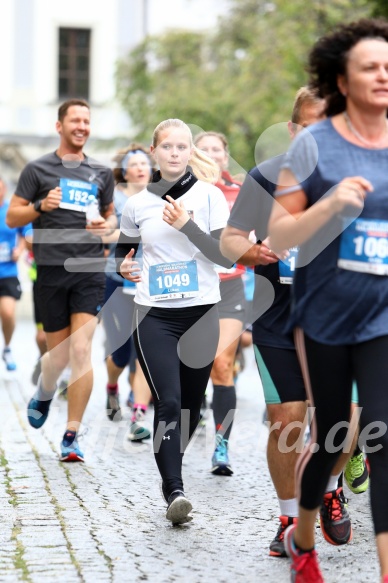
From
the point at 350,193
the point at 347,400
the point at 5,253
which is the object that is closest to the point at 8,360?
the point at 5,253

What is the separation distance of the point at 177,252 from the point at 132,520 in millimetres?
1365

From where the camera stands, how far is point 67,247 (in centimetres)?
815

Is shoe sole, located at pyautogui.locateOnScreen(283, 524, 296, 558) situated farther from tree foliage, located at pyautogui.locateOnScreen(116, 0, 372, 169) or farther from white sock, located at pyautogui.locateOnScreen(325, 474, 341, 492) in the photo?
tree foliage, located at pyautogui.locateOnScreen(116, 0, 372, 169)

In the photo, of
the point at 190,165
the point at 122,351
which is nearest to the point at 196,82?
the point at 122,351

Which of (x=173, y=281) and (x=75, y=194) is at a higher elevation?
(x=75, y=194)

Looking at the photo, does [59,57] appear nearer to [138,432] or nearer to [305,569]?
[138,432]

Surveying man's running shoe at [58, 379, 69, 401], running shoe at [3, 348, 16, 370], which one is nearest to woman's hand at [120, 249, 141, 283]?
man's running shoe at [58, 379, 69, 401]

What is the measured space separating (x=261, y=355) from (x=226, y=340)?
2.80m

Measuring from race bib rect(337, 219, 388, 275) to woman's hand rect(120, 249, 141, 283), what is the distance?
227 cm

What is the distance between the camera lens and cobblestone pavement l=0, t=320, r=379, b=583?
4969 mm

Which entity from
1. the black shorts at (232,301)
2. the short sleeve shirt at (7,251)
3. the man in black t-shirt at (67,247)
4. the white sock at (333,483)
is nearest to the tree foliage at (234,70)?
the short sleeve shirt at (7,251)

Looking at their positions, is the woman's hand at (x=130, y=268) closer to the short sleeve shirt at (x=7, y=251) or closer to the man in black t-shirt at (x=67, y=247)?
the man in black t-shirt at (x=67, y=247)

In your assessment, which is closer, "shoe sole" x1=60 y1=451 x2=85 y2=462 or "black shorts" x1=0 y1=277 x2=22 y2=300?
"shoe sole" x1=60 y1=451 x2=85 y2=462

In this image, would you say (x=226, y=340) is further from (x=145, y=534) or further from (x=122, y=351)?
(x=145, y=534)
